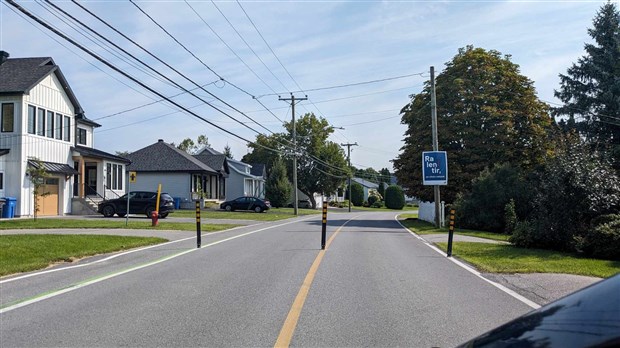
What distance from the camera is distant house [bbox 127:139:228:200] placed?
180 ft

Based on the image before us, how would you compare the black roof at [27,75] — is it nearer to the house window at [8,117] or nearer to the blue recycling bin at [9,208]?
the house window at [8,117]

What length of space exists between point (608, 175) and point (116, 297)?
14.9 m

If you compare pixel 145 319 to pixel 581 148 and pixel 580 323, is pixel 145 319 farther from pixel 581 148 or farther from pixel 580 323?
pixel 581 148

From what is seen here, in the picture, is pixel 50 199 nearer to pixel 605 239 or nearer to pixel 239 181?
pixel 605 239

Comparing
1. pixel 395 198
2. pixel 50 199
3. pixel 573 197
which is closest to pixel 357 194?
pixel 395 198

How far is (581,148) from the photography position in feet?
59.5

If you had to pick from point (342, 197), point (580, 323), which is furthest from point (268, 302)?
point (342, 197)

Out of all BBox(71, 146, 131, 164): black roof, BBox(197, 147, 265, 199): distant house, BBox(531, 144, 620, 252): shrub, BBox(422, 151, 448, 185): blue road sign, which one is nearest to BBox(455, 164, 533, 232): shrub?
BBox(422, 151, 448, 185): blue road sign

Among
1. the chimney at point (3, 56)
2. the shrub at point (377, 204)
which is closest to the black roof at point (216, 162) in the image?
the chimney at point (3, 56)

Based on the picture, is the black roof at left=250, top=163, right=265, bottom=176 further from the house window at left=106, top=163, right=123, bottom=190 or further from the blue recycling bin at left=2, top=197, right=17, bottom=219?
the blue recycling bin at left=2, top=197, right=17, bottom=219

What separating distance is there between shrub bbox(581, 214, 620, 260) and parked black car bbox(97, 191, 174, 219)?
25.3m

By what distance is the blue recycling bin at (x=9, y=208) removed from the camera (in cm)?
3006

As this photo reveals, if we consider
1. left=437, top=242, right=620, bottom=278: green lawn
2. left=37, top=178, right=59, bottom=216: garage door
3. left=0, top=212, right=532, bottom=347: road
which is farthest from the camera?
left=37, top=178, right=59, bottom=216: garage door

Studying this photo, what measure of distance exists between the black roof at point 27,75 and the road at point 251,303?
21379mm
